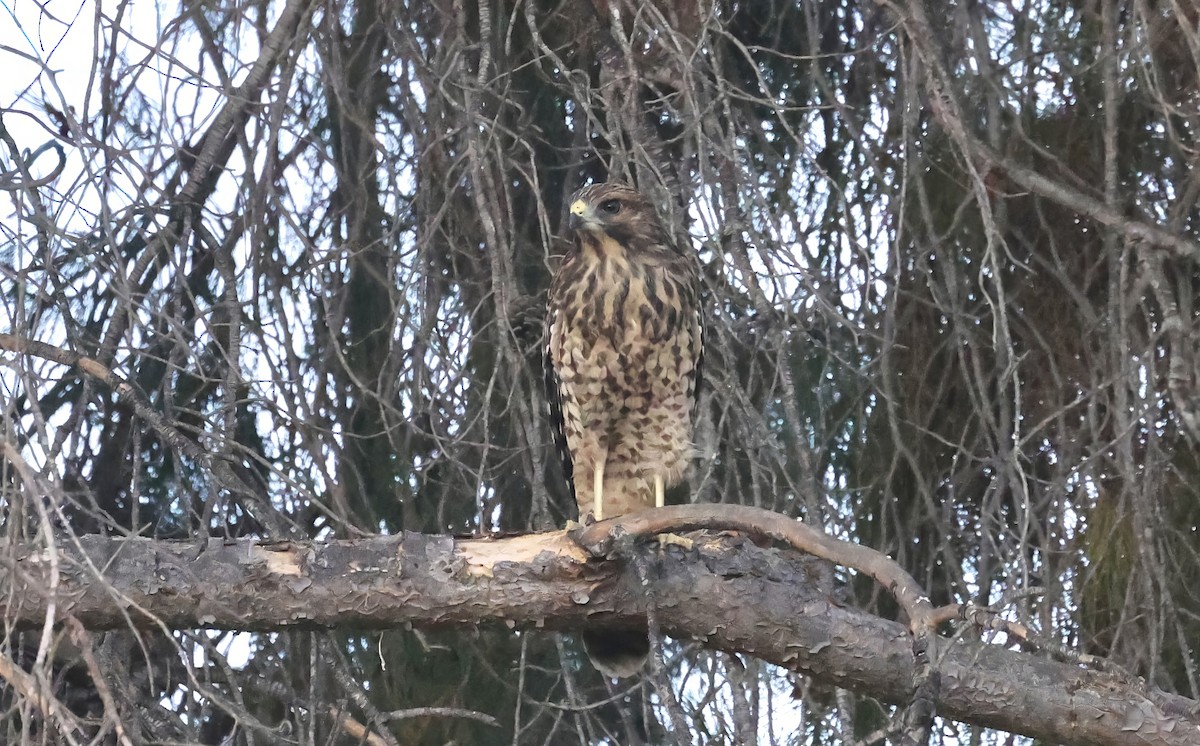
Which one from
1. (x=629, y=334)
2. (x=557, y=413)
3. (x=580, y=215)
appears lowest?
(x=557, y=413)

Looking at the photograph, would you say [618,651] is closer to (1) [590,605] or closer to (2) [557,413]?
(1) [590,605]

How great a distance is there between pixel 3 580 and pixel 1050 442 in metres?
2.36

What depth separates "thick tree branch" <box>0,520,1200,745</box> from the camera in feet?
8.61

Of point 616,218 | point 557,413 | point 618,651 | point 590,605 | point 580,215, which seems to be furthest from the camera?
point 557,413

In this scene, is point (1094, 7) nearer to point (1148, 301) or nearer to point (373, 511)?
point (1148, 301)

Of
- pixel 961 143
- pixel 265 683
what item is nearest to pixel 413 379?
pixel 265 683

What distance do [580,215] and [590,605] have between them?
43.3 inches

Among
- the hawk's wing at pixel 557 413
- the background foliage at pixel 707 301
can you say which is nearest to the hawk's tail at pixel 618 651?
the background foliage at pixel 707 301

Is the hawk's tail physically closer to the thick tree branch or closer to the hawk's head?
the thick tree branch

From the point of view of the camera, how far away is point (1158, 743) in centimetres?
261

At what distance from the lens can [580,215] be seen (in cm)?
345

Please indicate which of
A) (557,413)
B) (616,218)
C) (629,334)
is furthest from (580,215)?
(557,413)

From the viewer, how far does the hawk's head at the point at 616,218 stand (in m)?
3.47

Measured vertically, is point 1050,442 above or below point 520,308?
below
